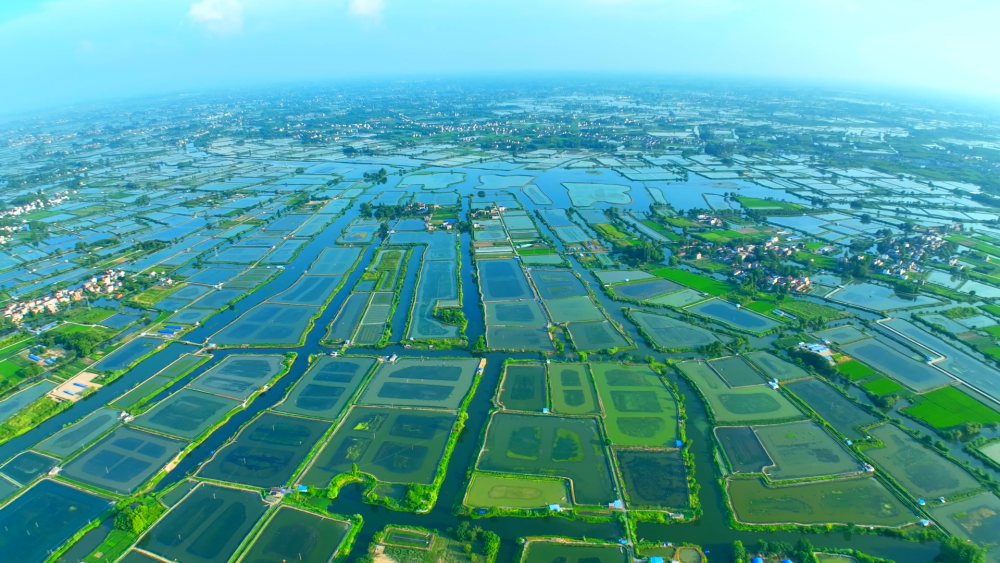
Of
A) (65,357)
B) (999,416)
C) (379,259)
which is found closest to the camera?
(999,416)

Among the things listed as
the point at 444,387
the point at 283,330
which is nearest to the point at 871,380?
the point at 444,387

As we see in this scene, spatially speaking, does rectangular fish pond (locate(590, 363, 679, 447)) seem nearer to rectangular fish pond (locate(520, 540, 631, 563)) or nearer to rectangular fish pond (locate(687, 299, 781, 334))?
rectangular fish pond (locate(520, 540, 631, 563))

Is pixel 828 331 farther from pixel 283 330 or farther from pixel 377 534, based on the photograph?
pixel 283 330

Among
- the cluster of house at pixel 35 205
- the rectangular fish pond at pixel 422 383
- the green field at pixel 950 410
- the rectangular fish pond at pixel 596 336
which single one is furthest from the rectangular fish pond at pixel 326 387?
the cluster of house at pixel 35 205

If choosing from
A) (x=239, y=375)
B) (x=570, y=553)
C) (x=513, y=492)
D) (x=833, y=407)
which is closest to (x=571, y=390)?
(x=513, y=492)

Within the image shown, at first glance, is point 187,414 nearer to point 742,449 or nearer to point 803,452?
point 742,449

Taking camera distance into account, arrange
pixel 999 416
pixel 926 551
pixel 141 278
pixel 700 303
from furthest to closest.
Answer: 1. pixel 141 278
2. pixel 700 303
3. pixel 999 416
4. pixel 926 551
